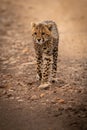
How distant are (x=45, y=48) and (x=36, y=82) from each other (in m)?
0.79

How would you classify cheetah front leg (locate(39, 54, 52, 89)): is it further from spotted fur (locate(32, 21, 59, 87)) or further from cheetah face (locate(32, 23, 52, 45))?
cheetah face (locate(32, 23, 52, 45))

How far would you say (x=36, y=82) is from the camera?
9758 millimetres

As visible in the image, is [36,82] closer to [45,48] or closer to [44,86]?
[44,86]

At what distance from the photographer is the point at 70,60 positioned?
11188 mm

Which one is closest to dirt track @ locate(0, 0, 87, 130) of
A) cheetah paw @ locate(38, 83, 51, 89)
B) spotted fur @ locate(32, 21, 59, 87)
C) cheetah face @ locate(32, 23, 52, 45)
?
cheetah paw @ locate(38, 83, 51, 89)

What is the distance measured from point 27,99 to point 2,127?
134cm

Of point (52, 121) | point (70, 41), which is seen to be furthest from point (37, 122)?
point (70, 41)

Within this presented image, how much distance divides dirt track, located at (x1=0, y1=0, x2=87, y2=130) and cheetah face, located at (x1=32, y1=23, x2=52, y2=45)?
97cm

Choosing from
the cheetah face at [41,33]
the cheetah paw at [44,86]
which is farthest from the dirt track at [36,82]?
the cheetah face at [41,33]

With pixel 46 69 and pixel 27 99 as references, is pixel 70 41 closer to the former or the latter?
pixel 46 69

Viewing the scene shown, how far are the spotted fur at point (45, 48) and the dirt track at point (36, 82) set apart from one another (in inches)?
9.3

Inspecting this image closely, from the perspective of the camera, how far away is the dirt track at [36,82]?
787 cm

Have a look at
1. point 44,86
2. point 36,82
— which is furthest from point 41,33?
point 36,82

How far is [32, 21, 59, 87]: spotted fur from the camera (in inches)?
360
